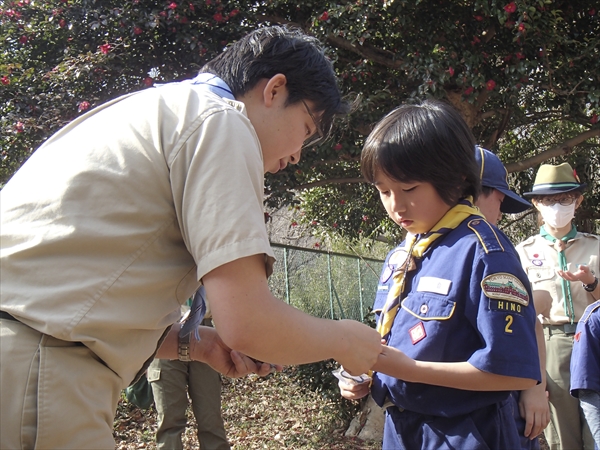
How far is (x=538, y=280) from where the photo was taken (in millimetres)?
4348

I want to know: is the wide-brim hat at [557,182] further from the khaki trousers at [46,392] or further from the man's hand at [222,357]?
the khaki trousers at [46,392]

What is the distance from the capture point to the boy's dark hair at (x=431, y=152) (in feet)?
6.34

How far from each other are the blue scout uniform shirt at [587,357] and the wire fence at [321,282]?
12.7 feet

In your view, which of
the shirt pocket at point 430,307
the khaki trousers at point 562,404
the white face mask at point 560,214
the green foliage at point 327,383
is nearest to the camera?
the shirt pocket at point 430,307

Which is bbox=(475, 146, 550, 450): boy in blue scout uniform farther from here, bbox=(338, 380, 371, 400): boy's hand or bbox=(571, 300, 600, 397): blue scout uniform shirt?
bbox=(571, 300, 600, 397): blue scout uniform shirt

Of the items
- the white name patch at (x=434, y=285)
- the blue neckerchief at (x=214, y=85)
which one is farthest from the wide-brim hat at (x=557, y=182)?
the blue neckerchief at (x=214, y=85)

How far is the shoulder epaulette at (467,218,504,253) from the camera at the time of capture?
5.90 feet

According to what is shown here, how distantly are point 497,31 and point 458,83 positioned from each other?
0.95m

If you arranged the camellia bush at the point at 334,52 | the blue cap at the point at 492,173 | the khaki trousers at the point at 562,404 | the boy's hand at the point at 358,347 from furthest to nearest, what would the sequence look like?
the camellia bush at the point at 334,52 → the khaki trousers at the point at 562,404 → the blue cap at the point at 492,173 → the boy's hand at the point at 358,347

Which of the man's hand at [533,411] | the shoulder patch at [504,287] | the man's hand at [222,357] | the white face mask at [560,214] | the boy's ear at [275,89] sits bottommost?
the white face mask at [560,214]

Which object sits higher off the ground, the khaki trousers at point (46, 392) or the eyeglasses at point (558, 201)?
the khaki trousers at point (46, 392)

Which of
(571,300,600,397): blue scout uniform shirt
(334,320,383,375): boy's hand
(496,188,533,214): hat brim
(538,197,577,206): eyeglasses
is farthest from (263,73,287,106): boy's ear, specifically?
(538,197,577,206): eyeglasses

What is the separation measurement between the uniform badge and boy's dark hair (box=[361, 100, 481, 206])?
41 centimetres

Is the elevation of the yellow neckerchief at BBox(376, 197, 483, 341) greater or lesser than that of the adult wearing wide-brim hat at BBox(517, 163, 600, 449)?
greater
